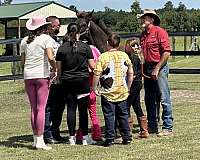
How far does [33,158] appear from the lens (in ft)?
24.2

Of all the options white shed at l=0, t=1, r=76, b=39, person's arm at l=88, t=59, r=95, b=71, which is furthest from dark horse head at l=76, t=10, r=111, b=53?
white shed at l=0, t=1, r=76, b=39

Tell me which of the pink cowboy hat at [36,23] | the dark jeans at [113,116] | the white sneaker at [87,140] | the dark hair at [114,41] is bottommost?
the white sneaker at [87,140]

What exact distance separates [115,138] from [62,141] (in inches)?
34.8

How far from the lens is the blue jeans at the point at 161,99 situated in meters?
9.00

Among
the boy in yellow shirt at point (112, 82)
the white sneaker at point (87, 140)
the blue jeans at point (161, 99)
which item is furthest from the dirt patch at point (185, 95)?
the boy in yellow shirt at point (112, 82)

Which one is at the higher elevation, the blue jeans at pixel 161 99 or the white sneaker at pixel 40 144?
the blue jeans at pixel 161 99

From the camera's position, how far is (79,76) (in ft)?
26.8

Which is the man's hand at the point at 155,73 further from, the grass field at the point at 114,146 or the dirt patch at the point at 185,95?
the dirt patch at the point at 185,95

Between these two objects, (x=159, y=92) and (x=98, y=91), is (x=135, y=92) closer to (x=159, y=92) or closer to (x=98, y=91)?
(x=159, y=92)

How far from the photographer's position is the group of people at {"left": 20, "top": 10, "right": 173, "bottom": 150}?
26.2ft

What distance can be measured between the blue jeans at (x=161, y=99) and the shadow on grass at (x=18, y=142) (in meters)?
2.16

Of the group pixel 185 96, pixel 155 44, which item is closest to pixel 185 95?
pixel 185 96

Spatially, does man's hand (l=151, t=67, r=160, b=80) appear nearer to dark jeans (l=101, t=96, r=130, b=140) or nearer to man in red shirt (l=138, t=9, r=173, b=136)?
man in red shirt (l=138, t=9, r=173, b=136)

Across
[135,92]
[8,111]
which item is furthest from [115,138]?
[8,111]
